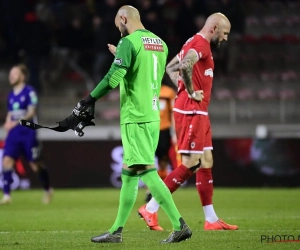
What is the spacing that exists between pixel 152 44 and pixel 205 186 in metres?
2.10

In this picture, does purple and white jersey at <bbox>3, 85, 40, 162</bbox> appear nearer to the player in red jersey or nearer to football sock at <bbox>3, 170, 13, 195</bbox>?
football sock at <bbox>3, 170, 13, 195</bbox>

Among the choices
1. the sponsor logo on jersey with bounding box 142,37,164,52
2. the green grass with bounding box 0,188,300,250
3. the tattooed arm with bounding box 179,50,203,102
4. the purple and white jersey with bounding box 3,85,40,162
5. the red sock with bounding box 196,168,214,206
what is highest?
the sponsor logo on jersey with bounding box 142,37,164,52

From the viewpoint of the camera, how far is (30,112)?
41.8 feet

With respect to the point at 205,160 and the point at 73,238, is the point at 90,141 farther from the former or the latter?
the point at 73,238

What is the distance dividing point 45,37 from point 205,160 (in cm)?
1017

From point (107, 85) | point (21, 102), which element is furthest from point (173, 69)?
point (21, 102)

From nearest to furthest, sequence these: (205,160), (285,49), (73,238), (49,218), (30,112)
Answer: (73,238) < (205,160) < (49,218) < (30,112) < (285,49)

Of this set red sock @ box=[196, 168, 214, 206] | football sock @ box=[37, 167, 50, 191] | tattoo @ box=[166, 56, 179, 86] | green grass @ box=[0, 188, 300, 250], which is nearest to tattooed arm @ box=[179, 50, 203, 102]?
tattoo @ box=[166, 56, 179, 86]

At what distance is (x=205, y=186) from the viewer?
8828 millimetres

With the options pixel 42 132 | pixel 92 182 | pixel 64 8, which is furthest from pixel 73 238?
pixel 64 8

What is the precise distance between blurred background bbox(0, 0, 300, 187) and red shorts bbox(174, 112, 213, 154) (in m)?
7.64

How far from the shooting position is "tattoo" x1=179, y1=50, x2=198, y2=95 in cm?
821

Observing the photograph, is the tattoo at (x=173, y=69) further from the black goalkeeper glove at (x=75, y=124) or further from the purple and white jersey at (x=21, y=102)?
the purple and white jersey at (x=21, y=102)

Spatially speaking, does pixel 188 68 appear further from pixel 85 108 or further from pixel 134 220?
pixel 134 220
